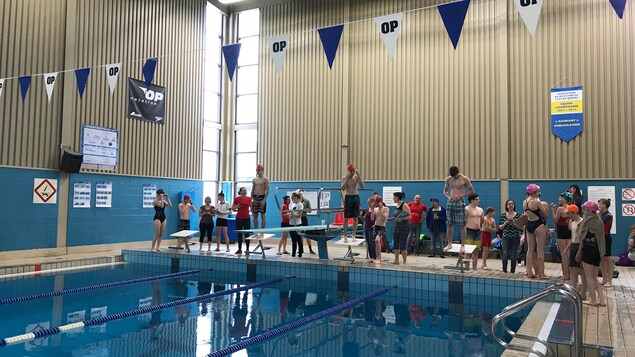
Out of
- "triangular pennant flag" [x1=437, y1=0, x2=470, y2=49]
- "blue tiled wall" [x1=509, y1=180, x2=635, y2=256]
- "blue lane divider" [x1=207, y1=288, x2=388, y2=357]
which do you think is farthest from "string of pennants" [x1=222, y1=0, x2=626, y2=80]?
"blue tiled wall" [x1=509, y1=180, x2=635, y2=256]

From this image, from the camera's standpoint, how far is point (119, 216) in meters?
12.8

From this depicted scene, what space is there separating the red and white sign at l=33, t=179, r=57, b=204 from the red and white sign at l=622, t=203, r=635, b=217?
522 inches

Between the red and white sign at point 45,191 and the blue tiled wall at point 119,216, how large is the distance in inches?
17.1

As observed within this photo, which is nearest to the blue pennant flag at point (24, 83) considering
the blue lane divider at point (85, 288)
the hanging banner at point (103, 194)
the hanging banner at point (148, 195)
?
the hanging banner at point (103, 194)

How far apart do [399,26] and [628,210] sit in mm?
7497

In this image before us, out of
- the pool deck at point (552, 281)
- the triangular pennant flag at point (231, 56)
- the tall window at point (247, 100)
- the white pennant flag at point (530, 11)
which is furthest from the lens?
the tall window at point (247, 100)

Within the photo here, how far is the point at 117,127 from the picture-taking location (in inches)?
509

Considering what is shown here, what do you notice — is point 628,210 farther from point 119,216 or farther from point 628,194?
point 119,216

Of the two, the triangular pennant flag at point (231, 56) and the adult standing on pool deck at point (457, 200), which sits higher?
the triangular pennant flag at point (231, 56)

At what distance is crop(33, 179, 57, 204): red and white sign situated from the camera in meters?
10.8

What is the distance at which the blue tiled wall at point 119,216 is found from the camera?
11711 millimetres

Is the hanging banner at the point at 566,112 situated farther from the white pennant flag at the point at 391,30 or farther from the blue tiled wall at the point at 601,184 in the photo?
the white pennant flag at the point at 391,30

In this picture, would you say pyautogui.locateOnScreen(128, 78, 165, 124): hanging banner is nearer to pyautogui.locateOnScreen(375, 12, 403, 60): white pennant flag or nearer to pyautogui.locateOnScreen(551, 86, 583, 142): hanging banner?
pyautogui.locateOnScreen(375, 12, 403, 60): white pennant flag

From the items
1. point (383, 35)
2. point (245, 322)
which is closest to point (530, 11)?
point (383, 35)
